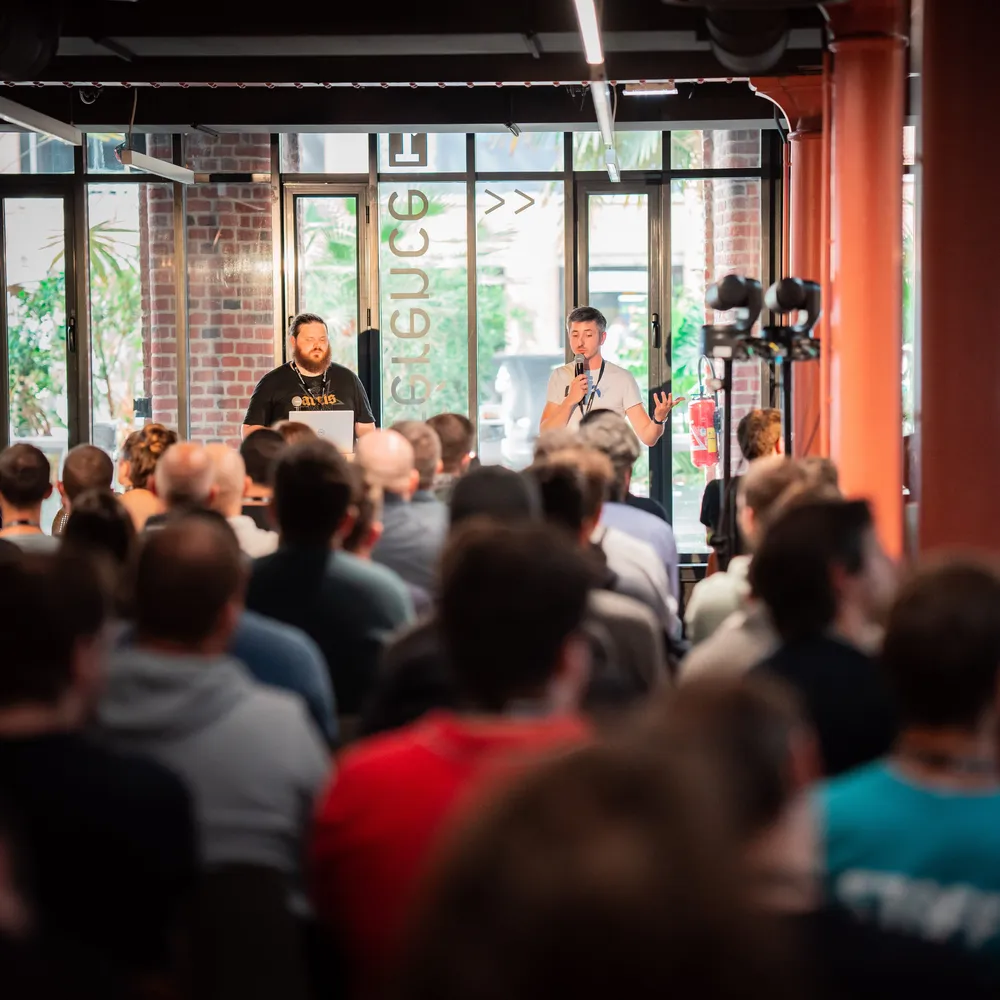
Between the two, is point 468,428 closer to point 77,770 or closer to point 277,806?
point 277,806

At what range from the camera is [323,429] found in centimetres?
733

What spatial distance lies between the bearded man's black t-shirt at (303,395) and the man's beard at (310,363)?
0.10ft

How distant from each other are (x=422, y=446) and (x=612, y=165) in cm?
567

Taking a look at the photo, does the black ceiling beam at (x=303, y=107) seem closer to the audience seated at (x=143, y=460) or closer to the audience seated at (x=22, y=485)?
the audience seated at (x=143, y=460)

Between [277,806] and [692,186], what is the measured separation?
9.27m

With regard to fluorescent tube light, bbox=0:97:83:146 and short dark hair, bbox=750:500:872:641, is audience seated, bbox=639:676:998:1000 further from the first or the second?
fluorescent tube light, bbox=0:97:83:146

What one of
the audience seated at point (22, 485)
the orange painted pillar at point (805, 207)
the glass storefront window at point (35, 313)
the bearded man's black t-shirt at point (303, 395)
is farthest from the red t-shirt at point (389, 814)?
the glass storefront window at point (35, 313)

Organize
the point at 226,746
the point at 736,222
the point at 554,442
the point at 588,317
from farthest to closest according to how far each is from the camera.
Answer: the point at 736,222, the point at 588,317, the point at 554,442, the point at 226,746

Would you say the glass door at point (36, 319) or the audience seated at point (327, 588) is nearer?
the audience seated at point (327, 588)

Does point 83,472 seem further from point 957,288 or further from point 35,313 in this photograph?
point 35,313

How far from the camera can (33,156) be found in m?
11.0

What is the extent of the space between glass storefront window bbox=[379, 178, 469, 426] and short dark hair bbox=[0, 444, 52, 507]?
20.2 feet

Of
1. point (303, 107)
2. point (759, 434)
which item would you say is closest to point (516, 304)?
point (303, 107)

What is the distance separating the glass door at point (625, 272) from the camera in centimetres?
1088
